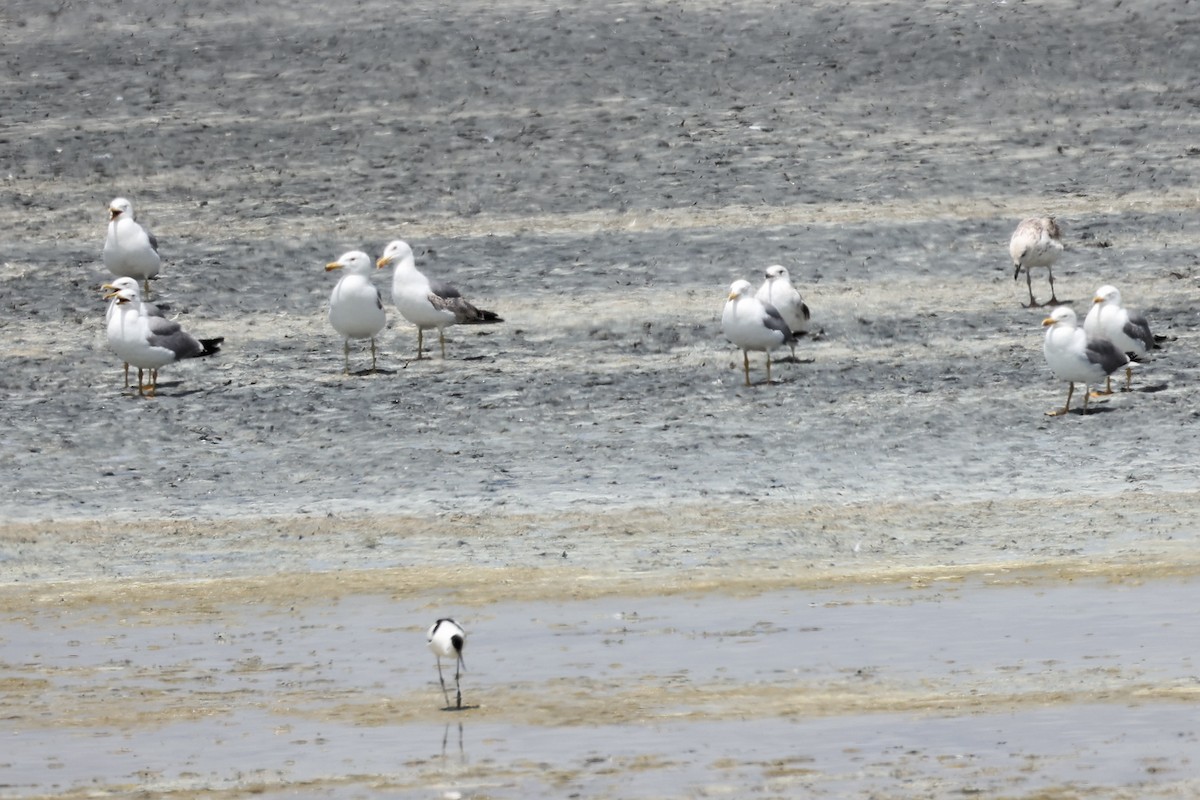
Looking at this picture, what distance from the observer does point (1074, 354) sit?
646 inches

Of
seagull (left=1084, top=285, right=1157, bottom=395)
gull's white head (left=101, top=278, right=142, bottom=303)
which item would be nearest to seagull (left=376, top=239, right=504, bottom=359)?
gull's white head (left=101, top=278, right=142, bottom=303)

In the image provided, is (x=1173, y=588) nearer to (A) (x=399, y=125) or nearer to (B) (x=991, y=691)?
(B) (x=991, y=691)

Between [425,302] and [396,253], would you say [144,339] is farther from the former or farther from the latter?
[396,253]

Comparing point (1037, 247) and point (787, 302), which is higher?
point (1037, 247)

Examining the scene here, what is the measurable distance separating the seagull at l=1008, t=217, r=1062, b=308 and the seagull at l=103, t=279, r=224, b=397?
7969 mm

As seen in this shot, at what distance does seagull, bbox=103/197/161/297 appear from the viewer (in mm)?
20672

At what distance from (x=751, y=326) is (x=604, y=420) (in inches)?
66.1

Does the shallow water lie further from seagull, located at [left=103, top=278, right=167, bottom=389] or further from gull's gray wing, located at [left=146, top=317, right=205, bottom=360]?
seagull, located at [left=103, top=278, right=167, bottom=389]

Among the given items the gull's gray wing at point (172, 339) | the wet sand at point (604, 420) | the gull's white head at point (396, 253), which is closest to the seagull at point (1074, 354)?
the wet sand at point (604, 420)

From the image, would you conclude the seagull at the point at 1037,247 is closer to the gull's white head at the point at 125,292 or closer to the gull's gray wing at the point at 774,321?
the gull's gray wing at the point at 774,321

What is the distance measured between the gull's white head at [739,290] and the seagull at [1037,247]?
11.4ft

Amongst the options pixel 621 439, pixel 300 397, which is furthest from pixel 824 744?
pixel 300 397

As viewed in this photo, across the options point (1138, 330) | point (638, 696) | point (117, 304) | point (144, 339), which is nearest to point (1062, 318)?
point (1138, 330)

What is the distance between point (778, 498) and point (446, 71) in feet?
46.7
